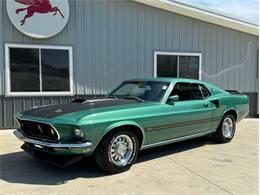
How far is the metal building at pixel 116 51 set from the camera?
28.5 feet

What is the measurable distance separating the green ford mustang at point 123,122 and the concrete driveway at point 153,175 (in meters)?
A: 0.35

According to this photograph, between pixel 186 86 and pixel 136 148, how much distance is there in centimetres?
207

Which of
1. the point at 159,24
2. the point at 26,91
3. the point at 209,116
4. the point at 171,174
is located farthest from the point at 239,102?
the point at 26,91

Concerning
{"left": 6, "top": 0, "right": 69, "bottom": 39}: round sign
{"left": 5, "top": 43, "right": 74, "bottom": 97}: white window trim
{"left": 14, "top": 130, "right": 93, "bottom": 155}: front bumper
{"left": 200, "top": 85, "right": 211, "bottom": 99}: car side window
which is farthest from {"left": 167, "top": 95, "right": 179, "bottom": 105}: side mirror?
{"left": 6, "top": 0, "right": 69, "bottom": 39}: round sign

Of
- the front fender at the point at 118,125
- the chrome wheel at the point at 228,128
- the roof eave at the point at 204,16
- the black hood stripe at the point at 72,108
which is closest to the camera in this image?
the front fender at the point at 118,125

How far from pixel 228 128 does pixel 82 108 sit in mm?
4106

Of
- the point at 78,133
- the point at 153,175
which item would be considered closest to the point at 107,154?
the point at 78,133

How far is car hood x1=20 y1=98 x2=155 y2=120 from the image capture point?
4.48 m

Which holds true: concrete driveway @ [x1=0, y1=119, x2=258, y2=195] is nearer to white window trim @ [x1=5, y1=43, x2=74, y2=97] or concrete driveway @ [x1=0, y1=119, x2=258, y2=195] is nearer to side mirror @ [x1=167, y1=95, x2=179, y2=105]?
side mirror @ [x1=167, y1=95, x2=179, y2=105]

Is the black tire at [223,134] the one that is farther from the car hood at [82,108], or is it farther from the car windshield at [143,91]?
the car hood at [82,108]

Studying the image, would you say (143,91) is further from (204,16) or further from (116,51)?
(204,16)

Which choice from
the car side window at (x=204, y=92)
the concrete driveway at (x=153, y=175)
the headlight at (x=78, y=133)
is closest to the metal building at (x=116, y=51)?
the concrete driveway at (x=153, y=175)

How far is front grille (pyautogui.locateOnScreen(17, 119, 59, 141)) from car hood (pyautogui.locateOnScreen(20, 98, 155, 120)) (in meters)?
0.14

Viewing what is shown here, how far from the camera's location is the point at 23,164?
5.23 metres
